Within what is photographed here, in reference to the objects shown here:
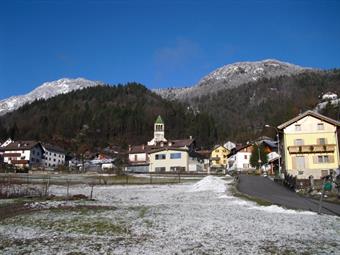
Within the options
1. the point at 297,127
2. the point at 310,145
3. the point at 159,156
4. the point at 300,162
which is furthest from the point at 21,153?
the point at 310,145

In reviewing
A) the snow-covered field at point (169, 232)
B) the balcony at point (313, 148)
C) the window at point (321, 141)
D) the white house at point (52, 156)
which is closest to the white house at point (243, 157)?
the window at point (321, 141)

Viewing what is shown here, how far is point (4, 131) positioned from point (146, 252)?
630 ft

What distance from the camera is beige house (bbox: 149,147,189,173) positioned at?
320ft

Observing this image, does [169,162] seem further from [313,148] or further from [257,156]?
[313,148]

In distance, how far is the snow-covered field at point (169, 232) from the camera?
13.9 meters

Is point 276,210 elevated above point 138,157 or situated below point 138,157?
below

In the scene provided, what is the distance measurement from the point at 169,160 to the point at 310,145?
46.2m

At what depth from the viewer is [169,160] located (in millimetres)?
98312

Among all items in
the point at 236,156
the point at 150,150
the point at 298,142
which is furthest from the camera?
the point at 236,156

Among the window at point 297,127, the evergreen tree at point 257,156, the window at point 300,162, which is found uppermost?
the window at point 297,127

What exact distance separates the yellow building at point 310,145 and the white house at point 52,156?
96890 mm

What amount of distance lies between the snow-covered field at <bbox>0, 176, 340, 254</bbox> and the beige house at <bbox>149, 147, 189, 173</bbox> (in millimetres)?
73031

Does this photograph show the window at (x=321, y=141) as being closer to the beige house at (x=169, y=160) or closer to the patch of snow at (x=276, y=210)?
the patch of snow at (x=276, y=210)

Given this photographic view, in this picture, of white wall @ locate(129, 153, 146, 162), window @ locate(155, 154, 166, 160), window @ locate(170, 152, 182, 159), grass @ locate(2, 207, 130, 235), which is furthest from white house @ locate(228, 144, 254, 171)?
grass @ locate(2, 207, 130, 235)
